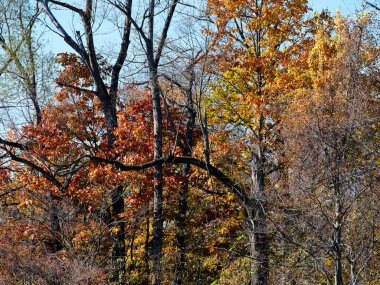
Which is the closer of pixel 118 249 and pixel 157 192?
pixel 118 249

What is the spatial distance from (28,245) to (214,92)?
9.34m

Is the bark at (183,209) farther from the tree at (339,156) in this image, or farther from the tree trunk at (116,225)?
the tree at (339,156)

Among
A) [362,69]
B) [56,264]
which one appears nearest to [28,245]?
[56,264]

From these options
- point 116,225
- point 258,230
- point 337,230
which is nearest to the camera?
point 337,230

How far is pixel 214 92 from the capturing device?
69.7 ft

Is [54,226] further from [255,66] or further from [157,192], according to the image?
[255,66]

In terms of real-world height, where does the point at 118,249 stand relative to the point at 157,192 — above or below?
below

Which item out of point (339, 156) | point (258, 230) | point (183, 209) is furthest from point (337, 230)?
point (183, 209)

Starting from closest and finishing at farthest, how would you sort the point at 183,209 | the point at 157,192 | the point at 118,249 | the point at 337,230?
the point at 337,230 → the point at 118,249 → the point at 157,192 → the point at 183,209

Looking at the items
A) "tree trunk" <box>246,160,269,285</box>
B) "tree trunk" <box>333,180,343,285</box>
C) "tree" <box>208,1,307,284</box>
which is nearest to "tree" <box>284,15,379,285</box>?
"tree trunk" <box>333,180,343,285</box>

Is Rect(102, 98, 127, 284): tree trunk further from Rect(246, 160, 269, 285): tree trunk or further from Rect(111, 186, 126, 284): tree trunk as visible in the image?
Rect(246, 160, 269, 285): tree trunk

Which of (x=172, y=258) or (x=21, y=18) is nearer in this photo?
(x=172, y=258)

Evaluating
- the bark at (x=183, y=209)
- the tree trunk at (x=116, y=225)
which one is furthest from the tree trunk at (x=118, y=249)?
the bark at (x=183, y=209)

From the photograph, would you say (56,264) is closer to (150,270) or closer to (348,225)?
(150,270)
